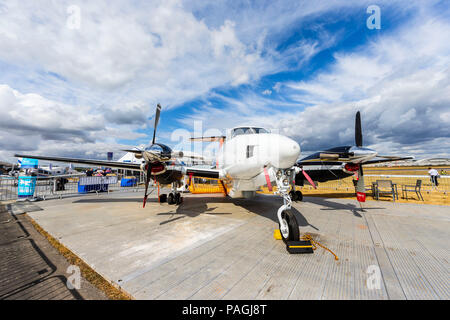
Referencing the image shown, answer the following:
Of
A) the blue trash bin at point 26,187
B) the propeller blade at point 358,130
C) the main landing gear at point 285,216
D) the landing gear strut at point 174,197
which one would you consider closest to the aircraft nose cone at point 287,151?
the main landing gear at point 285,216

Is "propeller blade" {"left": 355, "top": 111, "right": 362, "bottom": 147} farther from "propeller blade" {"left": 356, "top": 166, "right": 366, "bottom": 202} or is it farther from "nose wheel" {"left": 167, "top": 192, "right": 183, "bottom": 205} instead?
"nose wheel" {"left": 167, "top": 192, "right": 183, "bottom": 205}

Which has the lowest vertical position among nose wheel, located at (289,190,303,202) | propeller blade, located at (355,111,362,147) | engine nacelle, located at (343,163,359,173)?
nose wheel, located at (289,190,303,202)

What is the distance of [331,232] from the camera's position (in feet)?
17.0

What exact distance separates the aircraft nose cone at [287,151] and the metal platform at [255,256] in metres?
2.11

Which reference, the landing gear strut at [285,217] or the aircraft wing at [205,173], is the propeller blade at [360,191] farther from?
the aircraft wing at [205,173]

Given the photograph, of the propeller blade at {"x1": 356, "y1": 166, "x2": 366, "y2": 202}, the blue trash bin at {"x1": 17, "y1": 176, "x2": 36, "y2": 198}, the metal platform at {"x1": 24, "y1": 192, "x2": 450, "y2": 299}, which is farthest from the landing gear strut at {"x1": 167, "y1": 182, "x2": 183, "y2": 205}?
the blue trash bin at {"x1": 17, "y1": 176, "x2": 36, "y2": 198}

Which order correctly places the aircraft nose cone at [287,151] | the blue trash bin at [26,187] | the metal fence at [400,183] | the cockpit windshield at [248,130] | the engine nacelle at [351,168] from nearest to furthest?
the aircraft nose cone at [287,151]
the cockpit windshield at [248,130]
the engine nacelle at [351,168]
the blue trash bin at [26,187]
the metal fence at [400,183]

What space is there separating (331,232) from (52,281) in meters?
6.50

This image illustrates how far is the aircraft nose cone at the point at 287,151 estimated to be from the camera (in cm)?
432

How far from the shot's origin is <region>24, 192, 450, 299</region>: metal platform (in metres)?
2.61

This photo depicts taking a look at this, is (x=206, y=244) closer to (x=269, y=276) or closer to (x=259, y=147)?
(x=269, y=276)

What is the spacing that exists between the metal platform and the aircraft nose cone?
2.11 m
